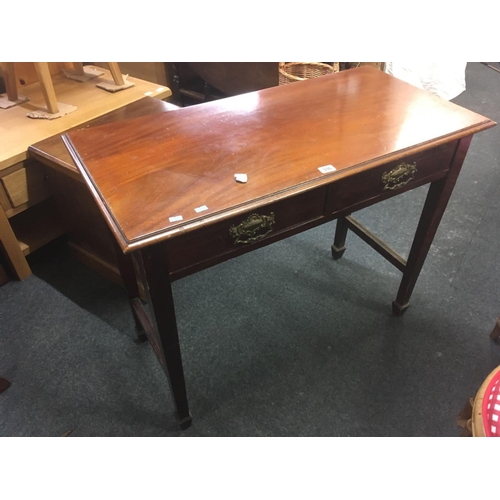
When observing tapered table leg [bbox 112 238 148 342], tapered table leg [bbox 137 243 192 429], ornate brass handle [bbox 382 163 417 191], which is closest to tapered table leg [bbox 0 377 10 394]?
tapered table leg [bbox 112 238 148 342]

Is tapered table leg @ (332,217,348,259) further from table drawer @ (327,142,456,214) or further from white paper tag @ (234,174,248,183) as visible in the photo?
white paper tag @ (234,174,248,183)

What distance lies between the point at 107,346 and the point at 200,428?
448 millimetres

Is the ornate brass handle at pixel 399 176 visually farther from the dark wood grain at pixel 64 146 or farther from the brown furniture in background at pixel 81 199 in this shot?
the brown furniture in background at pixel 81 199

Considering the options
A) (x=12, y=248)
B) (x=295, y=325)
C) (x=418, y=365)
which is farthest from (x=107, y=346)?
(x=418, y=365)

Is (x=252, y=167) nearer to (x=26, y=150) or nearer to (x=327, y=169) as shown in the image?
(x=327, y=169)

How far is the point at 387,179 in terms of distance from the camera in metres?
1.01

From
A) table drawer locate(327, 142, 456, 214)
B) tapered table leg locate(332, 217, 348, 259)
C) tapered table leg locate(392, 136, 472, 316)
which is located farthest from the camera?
tapered table leg locate(332, 217, 348, 259)

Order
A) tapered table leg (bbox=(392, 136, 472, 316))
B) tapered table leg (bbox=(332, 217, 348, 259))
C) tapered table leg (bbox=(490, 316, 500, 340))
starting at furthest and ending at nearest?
tapered table leg (bbox=(332, 217, 348, 259))
tapered table leg (bbox=(490, 316, 500, 340))
tapered table leg (bbox=(392, 136, 472, 316))

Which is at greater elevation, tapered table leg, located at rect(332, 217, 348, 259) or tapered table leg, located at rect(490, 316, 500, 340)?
tapered table leg, located at rect(332, 217, 348, 259)

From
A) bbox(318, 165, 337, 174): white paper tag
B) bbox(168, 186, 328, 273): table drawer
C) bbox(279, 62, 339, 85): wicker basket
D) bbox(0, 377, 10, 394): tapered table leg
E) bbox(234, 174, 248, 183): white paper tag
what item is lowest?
bbox(0, 377, 10, 394): tapered table leg

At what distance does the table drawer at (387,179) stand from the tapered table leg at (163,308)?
1.34 ft

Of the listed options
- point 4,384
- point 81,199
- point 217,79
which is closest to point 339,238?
point 81,199

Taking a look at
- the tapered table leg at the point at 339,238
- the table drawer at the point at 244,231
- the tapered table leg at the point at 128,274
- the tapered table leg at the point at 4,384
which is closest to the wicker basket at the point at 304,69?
the tapered table leg at the point at 339,238

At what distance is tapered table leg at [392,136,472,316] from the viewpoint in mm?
1124
